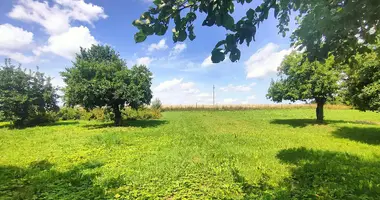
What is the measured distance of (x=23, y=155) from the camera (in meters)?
11.7

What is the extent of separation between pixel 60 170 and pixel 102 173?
1922 millimetres

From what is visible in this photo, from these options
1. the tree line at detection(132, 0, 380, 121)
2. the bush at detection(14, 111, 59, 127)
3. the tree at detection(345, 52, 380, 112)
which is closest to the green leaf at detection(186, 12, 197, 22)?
the tree line at detection(132, 0, 380, 121)

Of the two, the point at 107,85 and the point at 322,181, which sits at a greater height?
the point at 107,85

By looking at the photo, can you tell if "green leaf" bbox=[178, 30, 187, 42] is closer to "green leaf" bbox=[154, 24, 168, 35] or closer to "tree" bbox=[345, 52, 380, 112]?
"green leaf" bbox=[154, 24, 168, 35]

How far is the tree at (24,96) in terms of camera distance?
89.2 ft

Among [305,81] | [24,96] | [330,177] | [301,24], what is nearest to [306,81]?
[305,81]

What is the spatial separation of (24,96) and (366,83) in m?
32.6

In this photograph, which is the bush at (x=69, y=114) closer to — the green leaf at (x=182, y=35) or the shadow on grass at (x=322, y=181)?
the shadow on grass at (x=322, y=181)

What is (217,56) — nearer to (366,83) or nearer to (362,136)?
(366,83)

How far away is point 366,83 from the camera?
1557cm

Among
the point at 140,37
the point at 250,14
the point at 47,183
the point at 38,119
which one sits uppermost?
the point at 250,14

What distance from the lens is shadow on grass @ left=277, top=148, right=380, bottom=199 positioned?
21.3 ft

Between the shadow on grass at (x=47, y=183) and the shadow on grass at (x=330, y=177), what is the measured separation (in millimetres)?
5615

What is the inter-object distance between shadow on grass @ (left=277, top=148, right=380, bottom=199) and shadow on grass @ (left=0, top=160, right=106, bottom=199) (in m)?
5.61
